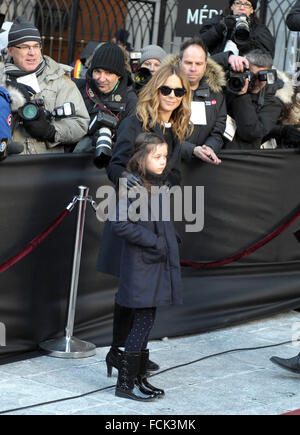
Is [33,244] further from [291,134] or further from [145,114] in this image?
[291,134]

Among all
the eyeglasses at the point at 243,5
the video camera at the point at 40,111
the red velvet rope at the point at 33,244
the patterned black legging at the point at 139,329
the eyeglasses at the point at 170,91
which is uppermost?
the eyeglasses at the point at 243,5

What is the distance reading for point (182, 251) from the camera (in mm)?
7000

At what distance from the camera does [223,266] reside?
24.2 feet

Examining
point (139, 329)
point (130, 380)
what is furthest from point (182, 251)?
point (130, 380)

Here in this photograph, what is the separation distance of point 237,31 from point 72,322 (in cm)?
307

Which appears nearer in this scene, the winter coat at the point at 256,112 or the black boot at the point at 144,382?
the black boot at the point at 144,382

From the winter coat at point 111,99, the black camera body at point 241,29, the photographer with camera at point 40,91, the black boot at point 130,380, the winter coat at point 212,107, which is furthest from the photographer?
the black camera body at point 241,29

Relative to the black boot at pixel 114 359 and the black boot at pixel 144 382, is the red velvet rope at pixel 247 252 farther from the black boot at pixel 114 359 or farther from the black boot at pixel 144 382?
the black boot at pixel 144 382

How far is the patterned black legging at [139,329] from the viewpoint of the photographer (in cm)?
534

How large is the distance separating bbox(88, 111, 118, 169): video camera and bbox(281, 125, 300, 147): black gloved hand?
2.01 meters

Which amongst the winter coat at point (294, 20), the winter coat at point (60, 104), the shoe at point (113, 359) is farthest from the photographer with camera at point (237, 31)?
the shoe at point (113, 359)

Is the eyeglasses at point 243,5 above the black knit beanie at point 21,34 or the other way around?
above

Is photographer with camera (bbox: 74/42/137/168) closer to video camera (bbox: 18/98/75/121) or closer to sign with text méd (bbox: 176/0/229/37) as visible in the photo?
video camera (bbox: 18/98/75/121)

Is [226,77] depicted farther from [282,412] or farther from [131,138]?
[282,412]
